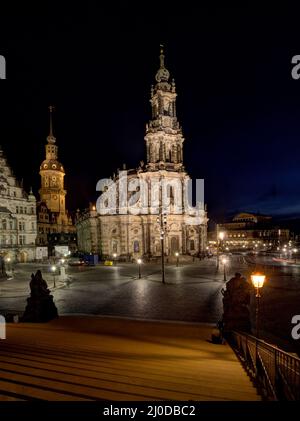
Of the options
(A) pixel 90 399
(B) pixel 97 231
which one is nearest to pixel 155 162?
(B) pixel 97 231

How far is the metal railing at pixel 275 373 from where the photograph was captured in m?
6.69

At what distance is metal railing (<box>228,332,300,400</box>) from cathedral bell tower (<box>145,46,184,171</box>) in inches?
2170

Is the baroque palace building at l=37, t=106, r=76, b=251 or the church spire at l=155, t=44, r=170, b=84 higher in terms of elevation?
the church spire at l=155, t=44, r=170, b=84

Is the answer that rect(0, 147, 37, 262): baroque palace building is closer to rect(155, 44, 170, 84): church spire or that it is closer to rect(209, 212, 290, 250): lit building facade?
rect(155, 44, 170, 84): church spire

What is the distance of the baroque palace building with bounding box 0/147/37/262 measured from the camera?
57.8 meters

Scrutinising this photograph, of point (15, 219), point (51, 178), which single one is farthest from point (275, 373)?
point (51, 178)

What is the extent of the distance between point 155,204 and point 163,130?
602 inches

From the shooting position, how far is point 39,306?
16703 millimetres

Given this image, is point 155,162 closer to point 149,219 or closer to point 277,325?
point 149,219

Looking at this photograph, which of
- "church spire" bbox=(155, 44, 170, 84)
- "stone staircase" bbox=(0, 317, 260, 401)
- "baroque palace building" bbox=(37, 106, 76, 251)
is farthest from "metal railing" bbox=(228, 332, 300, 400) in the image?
"baroque palace building" bbox=(37, 106, 76, 251)

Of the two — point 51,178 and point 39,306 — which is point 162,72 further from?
point 39,306

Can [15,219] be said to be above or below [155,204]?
below

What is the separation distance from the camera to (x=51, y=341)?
1083cm

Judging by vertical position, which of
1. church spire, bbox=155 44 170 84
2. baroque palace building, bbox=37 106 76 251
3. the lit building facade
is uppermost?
church spire, bbox=155 44 170 84
